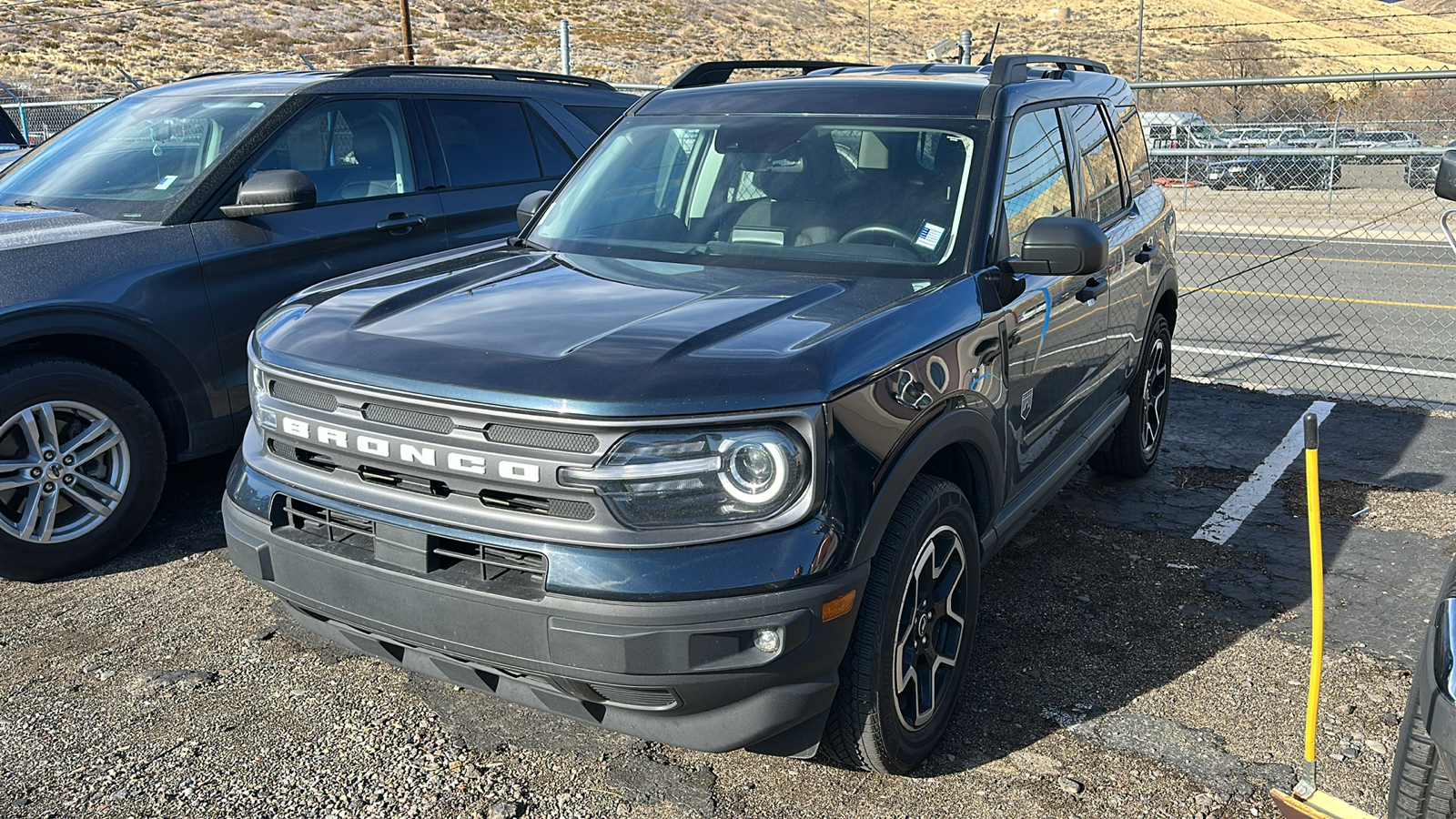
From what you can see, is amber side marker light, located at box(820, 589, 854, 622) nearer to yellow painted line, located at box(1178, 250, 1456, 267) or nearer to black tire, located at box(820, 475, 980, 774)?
black tire, located at box(820, 475, 980, 774)

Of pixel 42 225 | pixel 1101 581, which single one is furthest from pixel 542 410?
pixel 42 225

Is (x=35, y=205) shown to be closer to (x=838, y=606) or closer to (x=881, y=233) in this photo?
(x=881, y=233)

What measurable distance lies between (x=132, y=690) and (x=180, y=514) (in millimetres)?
1642

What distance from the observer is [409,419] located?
2775 millimetres

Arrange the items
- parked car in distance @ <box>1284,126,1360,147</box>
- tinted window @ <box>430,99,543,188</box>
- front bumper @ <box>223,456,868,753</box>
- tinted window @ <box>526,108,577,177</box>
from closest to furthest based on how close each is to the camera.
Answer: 1. front bumper @ <box>223,456,868,753</box>
2. tinted window @ <box>430,99,543,188</box>
3. tinted window @ <box>526,108,577,177</box>
4. parked car in distance @ <box>1284,126,1360,147</box>

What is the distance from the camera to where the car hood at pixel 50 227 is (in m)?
4.39

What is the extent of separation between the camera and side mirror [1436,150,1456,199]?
10.0 ft

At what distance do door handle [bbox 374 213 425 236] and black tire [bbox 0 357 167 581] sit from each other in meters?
1.40

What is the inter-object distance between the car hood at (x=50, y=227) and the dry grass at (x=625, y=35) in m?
33.3

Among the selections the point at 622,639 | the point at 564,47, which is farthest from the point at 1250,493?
the point at 564,47

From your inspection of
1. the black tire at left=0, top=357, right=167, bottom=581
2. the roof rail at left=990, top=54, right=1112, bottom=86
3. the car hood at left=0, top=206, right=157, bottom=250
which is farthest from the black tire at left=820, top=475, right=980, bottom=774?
the car hood at left=0, top=206, right=157, bottom=250

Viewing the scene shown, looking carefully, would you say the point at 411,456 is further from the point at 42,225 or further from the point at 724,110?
the point at 42,225

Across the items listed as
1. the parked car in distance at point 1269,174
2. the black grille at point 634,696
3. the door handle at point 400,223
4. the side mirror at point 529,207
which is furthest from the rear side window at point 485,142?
the parked car in distance at point 1269,174

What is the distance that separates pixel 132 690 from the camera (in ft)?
11.8
